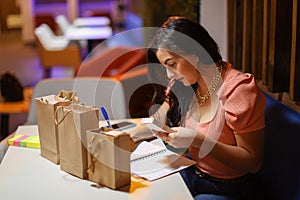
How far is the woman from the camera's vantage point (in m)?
1.52

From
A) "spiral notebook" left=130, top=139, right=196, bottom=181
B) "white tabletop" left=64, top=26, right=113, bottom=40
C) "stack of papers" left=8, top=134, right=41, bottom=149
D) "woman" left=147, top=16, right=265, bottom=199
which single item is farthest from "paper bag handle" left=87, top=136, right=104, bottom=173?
"white tabletop" left=64, top=26, right=113, bottom=40

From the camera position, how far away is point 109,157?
1.29 metres

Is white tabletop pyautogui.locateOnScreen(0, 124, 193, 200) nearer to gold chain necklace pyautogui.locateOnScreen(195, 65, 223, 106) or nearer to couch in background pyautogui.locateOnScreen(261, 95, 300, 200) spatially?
gold chain necklace pyautogui.locateOnScreen(195, 65, 223, 106)

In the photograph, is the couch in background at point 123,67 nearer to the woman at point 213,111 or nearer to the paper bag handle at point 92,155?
the woman at point 213,111

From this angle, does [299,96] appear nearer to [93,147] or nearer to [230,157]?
[230,157]

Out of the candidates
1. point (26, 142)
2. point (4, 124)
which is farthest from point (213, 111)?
point (4, 124)

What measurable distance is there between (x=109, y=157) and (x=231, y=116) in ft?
1.63

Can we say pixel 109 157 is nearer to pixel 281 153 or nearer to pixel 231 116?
pixel 231 116

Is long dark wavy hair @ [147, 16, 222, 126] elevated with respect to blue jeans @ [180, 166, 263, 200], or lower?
elevated


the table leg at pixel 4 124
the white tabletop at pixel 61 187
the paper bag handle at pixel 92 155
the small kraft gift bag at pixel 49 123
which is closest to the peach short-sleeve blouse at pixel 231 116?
the white tabletop at pixel 61 187

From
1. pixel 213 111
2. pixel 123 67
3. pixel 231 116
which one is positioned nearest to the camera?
pixel 231 116

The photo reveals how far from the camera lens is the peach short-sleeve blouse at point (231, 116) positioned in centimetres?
152

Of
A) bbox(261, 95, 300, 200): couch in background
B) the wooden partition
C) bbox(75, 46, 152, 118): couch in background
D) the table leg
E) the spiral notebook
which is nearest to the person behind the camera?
the spiral notebook

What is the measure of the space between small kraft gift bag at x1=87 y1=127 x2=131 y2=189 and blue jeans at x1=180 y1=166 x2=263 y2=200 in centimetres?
41
